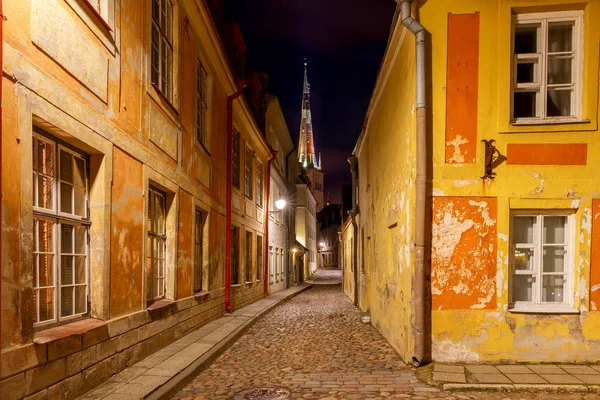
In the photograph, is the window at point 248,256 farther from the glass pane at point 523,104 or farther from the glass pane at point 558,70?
the glass pane at point 558,70

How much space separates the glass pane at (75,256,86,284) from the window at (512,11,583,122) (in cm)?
656

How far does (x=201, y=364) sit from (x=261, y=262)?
40.2 feet

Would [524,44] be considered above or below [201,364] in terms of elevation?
above

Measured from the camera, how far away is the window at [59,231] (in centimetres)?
479

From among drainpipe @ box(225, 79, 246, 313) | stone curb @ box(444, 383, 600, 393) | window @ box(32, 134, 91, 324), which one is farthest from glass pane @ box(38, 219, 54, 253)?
drainpipe @ box(225, 79, 246, 313)

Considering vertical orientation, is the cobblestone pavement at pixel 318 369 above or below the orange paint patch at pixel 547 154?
below

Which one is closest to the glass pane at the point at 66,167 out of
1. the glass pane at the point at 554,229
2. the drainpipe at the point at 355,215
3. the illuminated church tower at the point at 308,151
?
the glass pane at the point at 554,229

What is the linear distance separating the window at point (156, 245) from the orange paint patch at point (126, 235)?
0.75m

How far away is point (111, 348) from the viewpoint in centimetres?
592

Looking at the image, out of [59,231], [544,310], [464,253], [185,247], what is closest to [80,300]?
[59,231]

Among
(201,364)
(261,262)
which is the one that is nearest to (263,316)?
(261,262)

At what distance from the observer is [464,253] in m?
6.97

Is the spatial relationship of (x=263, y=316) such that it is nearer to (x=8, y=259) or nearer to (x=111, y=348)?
(x=111, y=348)

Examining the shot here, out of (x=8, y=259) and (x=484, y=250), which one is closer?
(x=8, y=259)
